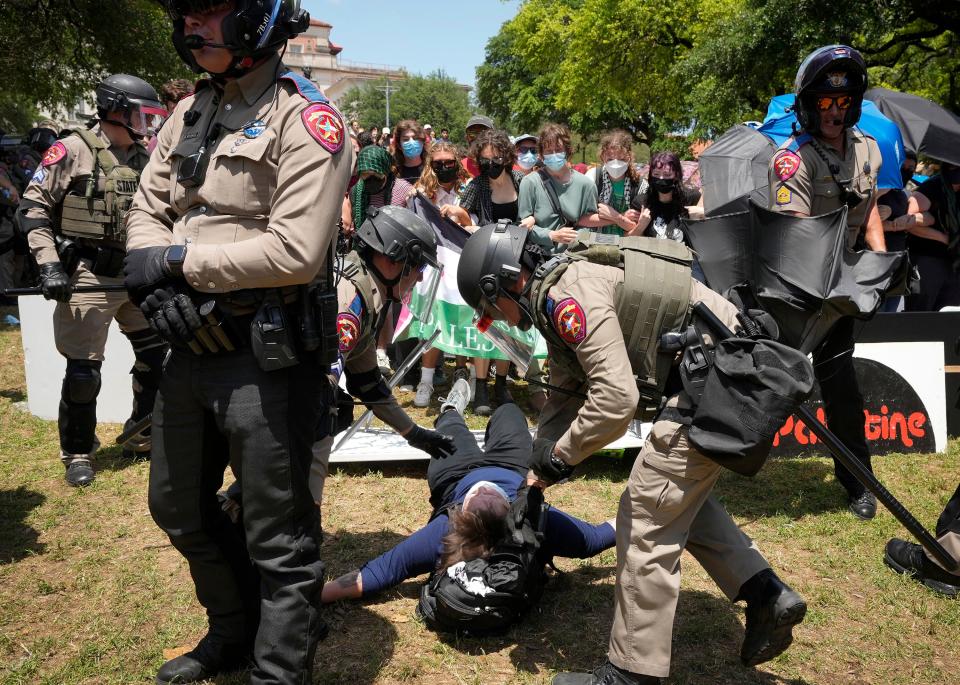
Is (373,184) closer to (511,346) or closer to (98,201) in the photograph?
(511,346)

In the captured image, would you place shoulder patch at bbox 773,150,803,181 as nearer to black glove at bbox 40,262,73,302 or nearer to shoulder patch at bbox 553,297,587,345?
shoulder patch at bbox 553,297,587,345

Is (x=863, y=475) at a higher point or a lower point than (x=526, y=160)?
lower

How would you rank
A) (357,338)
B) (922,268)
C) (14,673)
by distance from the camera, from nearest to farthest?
(14,673)
(357,338)
(922,268)

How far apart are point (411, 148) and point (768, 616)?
5.91m

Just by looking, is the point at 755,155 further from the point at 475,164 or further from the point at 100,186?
the point at 100,186

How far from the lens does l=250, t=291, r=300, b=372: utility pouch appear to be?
8.02 feet

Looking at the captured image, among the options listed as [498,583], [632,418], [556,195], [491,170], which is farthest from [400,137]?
[632,418]

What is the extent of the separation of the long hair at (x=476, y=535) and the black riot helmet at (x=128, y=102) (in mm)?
3530

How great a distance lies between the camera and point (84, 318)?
5156 mm

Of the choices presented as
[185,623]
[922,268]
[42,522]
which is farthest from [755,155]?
[42,522]

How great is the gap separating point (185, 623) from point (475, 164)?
15.8 ft

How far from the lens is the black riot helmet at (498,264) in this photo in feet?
10.8

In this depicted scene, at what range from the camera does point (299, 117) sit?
7.98ft

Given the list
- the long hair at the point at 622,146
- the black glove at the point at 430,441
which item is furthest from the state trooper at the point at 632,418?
the long hair at the point at 622,146
